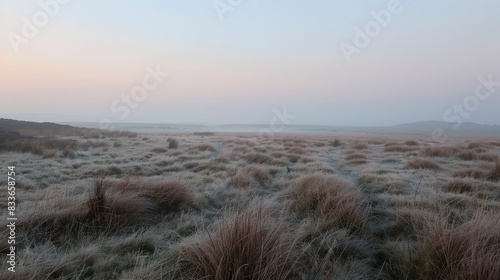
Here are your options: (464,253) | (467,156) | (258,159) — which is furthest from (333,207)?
(467,156)

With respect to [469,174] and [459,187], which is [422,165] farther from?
[459,187]

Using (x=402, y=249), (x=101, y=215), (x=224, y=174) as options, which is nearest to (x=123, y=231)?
(x=101, y=215)

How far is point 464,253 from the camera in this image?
7.91ft

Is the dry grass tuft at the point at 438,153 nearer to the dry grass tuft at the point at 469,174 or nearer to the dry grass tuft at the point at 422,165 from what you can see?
the dry grass tuft at the point at 422,165

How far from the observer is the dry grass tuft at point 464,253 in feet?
7.17

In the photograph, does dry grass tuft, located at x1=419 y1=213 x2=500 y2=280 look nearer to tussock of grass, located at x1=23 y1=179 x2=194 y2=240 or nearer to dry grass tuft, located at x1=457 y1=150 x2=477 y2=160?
tussock of grass, located at x1=23 y1=179 x2=194 y2=240

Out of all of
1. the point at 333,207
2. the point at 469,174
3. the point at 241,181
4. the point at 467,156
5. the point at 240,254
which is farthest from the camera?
the point at 467,156

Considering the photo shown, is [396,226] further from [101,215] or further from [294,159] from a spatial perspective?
[294,159]

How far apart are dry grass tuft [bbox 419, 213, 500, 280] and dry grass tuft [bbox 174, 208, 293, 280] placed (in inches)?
49.7

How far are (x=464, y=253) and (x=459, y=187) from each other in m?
4.85

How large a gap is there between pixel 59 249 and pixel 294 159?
10.6 meters

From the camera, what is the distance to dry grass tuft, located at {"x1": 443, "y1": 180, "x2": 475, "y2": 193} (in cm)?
632

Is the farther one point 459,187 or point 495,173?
point 495,173

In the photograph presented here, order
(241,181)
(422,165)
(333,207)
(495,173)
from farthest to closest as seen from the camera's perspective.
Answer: (422,165) → (495,173) → (241,181) → (333,207)
